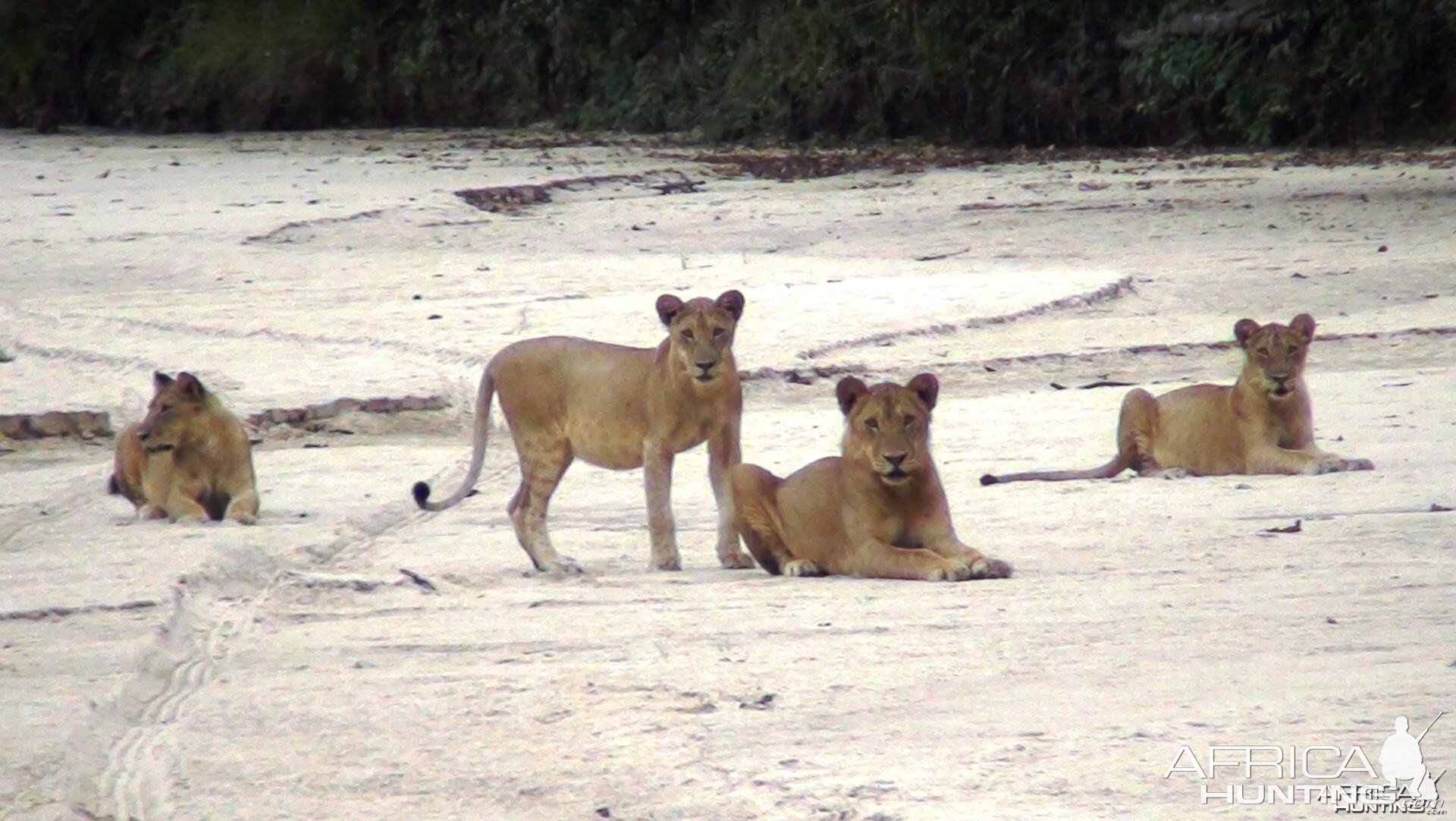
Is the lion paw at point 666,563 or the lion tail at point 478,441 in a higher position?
the lion tail at point 478,441

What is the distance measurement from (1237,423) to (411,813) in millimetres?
4803

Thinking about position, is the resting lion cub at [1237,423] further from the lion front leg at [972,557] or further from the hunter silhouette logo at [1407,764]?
the hunter silhouette logo at [1407,764]

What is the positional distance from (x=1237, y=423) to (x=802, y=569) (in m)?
2.49

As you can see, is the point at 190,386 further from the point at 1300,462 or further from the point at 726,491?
the point at 1300,462

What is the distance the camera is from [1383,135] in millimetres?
23734

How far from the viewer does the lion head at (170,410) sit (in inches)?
318

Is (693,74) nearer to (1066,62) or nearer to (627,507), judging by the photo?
(1066,62)

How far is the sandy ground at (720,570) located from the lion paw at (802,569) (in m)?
0.22

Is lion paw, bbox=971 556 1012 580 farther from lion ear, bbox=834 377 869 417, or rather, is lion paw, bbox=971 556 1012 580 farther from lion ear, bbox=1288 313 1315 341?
lion ear, bbox=1288 313 1315 341

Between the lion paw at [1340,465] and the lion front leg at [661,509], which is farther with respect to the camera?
the lion paw at [1340,465]

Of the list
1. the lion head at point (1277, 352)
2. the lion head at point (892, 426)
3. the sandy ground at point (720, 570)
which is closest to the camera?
the sandy ground at point (720, 570)

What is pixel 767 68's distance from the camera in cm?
2808

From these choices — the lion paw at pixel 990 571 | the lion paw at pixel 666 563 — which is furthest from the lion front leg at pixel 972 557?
the lion paw at pixel 666 563
